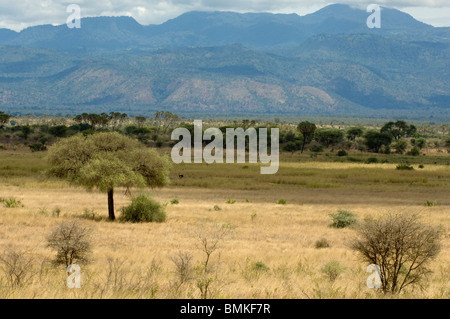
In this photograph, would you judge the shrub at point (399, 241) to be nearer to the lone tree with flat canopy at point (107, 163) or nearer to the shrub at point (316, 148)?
the lone tree with flat canopy at point (107, 163)

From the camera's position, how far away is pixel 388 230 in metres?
14.8

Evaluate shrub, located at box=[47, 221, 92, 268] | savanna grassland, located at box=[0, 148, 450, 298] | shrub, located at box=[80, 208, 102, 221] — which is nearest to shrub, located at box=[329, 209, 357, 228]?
savanna grassland, located at box=[0, 148, 450, 298]

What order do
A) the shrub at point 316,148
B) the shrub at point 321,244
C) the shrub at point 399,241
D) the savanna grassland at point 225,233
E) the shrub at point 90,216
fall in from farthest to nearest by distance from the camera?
the shrub at point 316,148 → the shrub at point 90,216 → the shrub at point 321,244 → the shrub at point 399,241 → the savanna grassland at point 225,233

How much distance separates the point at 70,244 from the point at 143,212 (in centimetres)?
1554

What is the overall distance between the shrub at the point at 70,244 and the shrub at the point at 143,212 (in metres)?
14.5

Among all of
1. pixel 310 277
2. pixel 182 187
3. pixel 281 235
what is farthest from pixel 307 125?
pixel 310 277

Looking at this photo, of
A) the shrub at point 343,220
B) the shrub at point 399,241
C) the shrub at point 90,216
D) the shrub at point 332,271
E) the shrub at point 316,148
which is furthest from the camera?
the shrub at point 316,148

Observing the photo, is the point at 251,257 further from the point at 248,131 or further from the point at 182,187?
the point at 248,131

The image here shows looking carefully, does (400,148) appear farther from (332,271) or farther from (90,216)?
(332,271)

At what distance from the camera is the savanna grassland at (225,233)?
13945 millimetres

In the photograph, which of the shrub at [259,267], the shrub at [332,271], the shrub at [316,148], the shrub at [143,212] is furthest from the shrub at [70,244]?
the shrub at [316,148]

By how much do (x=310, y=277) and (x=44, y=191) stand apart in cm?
3802

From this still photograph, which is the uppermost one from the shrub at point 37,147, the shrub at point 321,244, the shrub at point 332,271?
the shrub at point 332,271

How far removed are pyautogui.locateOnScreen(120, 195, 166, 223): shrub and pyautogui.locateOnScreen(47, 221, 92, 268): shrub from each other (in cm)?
1451
